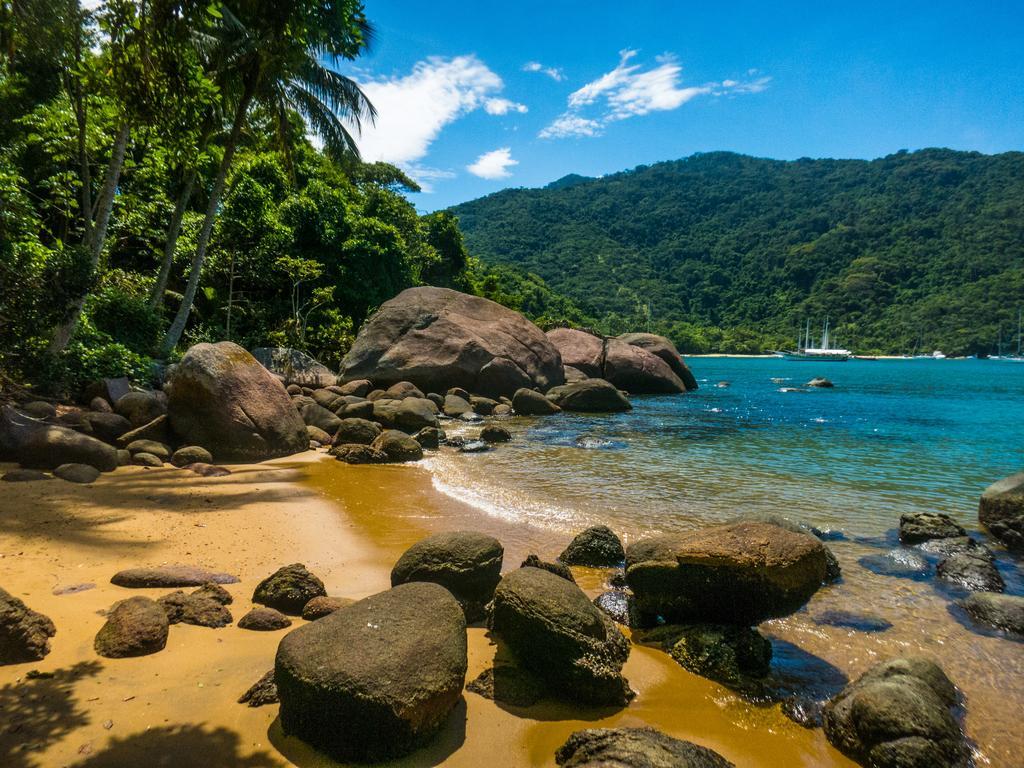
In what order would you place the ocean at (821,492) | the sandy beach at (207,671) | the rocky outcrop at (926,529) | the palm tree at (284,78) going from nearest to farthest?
1. the sandy beach at (207,671)
2. the ocean at (821,492)
3. the rocky outcrop at (926,529)
4. the palm tree at (284,78)

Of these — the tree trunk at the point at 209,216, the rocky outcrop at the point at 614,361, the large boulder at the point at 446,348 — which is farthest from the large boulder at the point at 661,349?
the tree trunk at the point at 209,216

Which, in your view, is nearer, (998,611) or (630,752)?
(630,752)

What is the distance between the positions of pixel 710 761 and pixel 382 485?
7.00 meters

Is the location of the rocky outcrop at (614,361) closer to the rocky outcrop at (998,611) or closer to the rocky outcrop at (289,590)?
the rocky outcrop at (998,611)

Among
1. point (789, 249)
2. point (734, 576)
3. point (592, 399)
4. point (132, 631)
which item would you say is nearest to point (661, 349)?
point (592, 399)

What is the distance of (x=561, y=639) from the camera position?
3662mm

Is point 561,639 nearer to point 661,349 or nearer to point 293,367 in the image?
point 293,367

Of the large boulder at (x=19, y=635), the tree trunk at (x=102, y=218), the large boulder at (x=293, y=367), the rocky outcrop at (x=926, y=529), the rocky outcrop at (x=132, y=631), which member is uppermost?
the tree trunk at (x=102, y=218)

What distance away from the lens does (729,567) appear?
4.31 m

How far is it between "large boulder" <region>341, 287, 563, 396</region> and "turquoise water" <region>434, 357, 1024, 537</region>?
3538mm

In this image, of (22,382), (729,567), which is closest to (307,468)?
(22,382)

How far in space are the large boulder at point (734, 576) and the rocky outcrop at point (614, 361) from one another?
21720 mm

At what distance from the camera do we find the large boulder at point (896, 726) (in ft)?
10.4

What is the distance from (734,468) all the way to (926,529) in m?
4.47
